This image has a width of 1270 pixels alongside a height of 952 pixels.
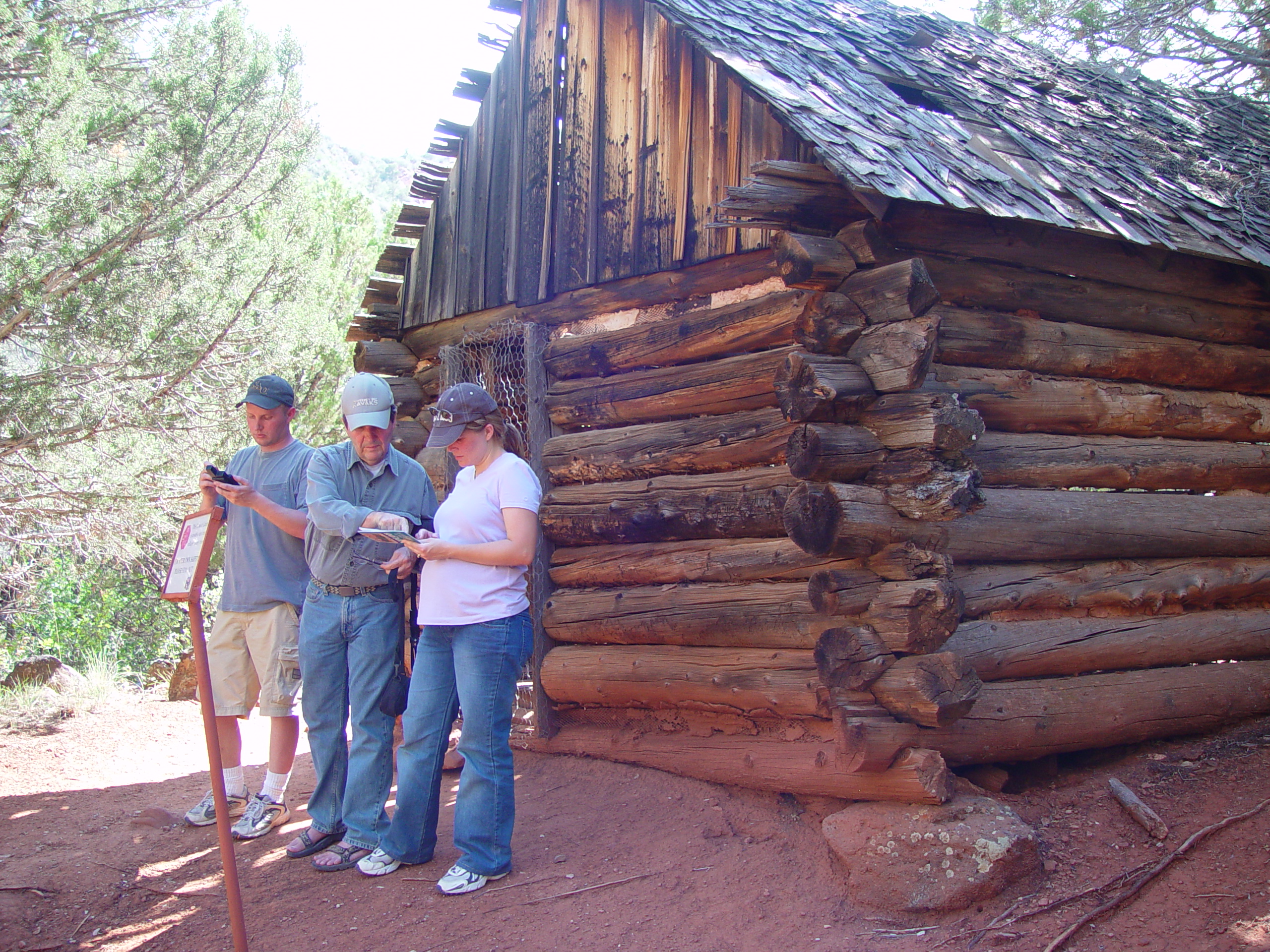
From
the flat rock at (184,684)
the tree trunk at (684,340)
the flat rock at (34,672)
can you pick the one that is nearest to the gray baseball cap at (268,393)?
the tree trunk at (684,340)

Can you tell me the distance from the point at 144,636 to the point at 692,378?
12.8 meters

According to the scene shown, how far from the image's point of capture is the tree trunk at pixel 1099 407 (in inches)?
191

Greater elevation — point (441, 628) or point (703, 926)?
point (441, 628)

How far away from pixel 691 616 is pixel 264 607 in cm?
215

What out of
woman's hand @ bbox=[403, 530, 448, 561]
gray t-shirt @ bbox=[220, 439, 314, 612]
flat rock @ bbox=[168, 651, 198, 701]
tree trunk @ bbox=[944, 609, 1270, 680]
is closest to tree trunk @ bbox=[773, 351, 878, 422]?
tree trunk @ bbox=[944, 609, 1270, 680]

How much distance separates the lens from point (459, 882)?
3.96m

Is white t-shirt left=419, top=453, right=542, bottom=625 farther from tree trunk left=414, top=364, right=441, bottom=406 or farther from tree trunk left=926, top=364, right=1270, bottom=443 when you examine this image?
tree trunk left=414, top=364, right=441, bottom=406

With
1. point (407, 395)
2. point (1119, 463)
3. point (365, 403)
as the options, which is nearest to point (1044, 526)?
point (1119, 463)

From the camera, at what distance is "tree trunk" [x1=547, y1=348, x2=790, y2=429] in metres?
5.06

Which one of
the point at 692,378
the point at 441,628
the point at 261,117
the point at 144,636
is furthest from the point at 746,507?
the point at 144,636

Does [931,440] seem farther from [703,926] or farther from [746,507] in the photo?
[703,926]

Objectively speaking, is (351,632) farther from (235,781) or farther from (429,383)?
(429,383)

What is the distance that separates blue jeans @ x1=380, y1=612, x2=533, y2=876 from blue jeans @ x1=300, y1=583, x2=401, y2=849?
0.13 m

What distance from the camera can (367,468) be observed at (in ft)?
14.6
